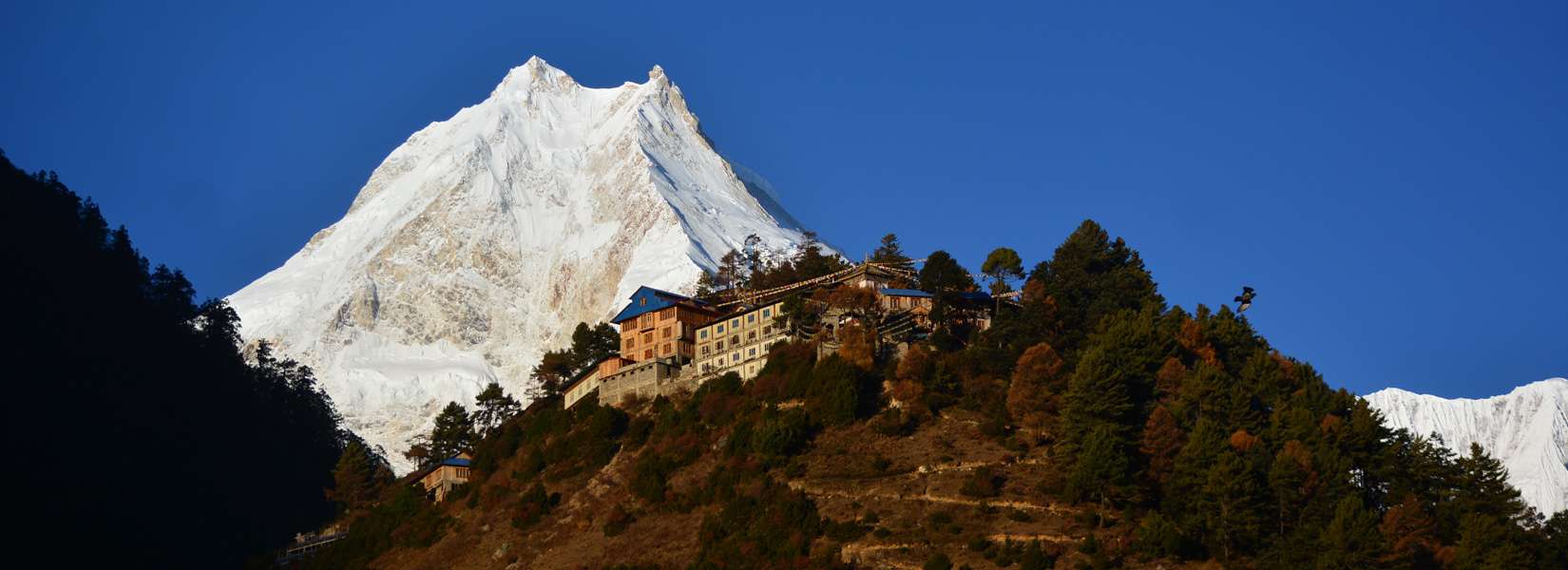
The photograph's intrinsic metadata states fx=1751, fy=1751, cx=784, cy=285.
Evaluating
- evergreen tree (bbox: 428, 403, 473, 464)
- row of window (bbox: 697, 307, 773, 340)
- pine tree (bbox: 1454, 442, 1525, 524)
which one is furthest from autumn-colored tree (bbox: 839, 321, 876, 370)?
pine tree (bbox: 1454, 442, 1525, 524)

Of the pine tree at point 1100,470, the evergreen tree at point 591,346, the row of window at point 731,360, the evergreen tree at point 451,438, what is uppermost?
the evergreen tree at point 591,346

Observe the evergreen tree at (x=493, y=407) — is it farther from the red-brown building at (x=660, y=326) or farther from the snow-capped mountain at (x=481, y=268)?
the snow-capped mountain at (x=481, y=268)

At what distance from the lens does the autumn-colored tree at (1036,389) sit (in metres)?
Result: 82.3

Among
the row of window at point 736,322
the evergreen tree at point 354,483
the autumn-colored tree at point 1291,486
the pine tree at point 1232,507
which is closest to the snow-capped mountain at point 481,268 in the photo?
the evergreen tree at point 354,483

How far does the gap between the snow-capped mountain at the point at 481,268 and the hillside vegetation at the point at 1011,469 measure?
54087mm

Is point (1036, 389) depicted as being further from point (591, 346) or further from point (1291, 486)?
point (591, 346)

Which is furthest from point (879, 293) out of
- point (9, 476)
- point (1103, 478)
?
point (9, 476)

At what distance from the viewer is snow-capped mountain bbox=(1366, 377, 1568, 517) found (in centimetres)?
14400

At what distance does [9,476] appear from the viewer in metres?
86.3

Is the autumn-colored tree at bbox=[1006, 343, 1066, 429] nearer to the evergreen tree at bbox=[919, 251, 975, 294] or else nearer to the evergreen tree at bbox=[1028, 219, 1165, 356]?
the evergreen tree at bbox=[1028, 219, 1165, 356]

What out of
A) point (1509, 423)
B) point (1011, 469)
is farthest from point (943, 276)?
point (1509, 423)

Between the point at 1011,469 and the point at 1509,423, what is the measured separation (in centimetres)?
9066

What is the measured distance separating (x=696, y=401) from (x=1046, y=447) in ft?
68.1

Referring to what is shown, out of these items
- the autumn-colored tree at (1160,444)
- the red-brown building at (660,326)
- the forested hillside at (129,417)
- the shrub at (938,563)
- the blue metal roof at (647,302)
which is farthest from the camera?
the blue metal roof at (647,302)
